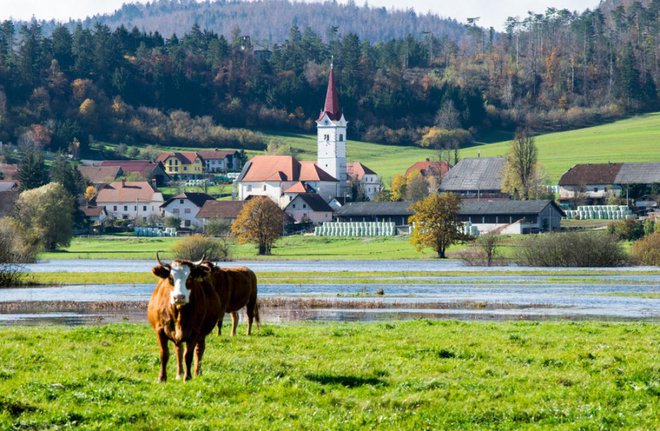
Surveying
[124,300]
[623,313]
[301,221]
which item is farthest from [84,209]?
[623,313]

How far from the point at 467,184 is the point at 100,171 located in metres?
60.3

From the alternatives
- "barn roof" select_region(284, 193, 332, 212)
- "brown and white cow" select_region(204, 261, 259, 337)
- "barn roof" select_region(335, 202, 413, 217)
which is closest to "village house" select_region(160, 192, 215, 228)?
"barn roof" select_region(284, 193, 332, 212)

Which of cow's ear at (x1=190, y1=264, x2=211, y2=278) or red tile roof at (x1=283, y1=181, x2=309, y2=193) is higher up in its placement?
red tile roof at (x1=283, y1=181, x2=309, y2=193)

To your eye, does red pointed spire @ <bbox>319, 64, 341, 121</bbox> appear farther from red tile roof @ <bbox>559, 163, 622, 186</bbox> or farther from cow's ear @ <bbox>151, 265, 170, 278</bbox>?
cow's ear @ <bbox>151, 265, 170, 278</bbox>

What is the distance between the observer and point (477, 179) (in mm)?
168750

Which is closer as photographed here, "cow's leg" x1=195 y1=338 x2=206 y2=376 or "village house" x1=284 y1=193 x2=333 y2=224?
"cow's leg" x1=195 y1=338 x2=206 y2=376

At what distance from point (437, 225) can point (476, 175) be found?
70430mm

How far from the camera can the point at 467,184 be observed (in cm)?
16888

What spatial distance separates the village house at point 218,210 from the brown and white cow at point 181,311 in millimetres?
125340

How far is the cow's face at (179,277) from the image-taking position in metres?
17.6

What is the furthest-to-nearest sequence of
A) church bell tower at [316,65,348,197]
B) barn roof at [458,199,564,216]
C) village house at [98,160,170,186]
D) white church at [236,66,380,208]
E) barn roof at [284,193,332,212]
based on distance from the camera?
Result: village house at [98,160,170,186] → church bell tower at [316,65,348,197] → white church at [236,66,380,208] → barn roof at [284,193,332,212] → barn roof at [458,199,564,216]

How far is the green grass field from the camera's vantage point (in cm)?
1467

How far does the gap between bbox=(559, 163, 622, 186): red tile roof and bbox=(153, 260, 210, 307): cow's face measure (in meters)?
137

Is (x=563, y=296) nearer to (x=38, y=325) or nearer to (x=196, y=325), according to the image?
(x=38, y=325)
